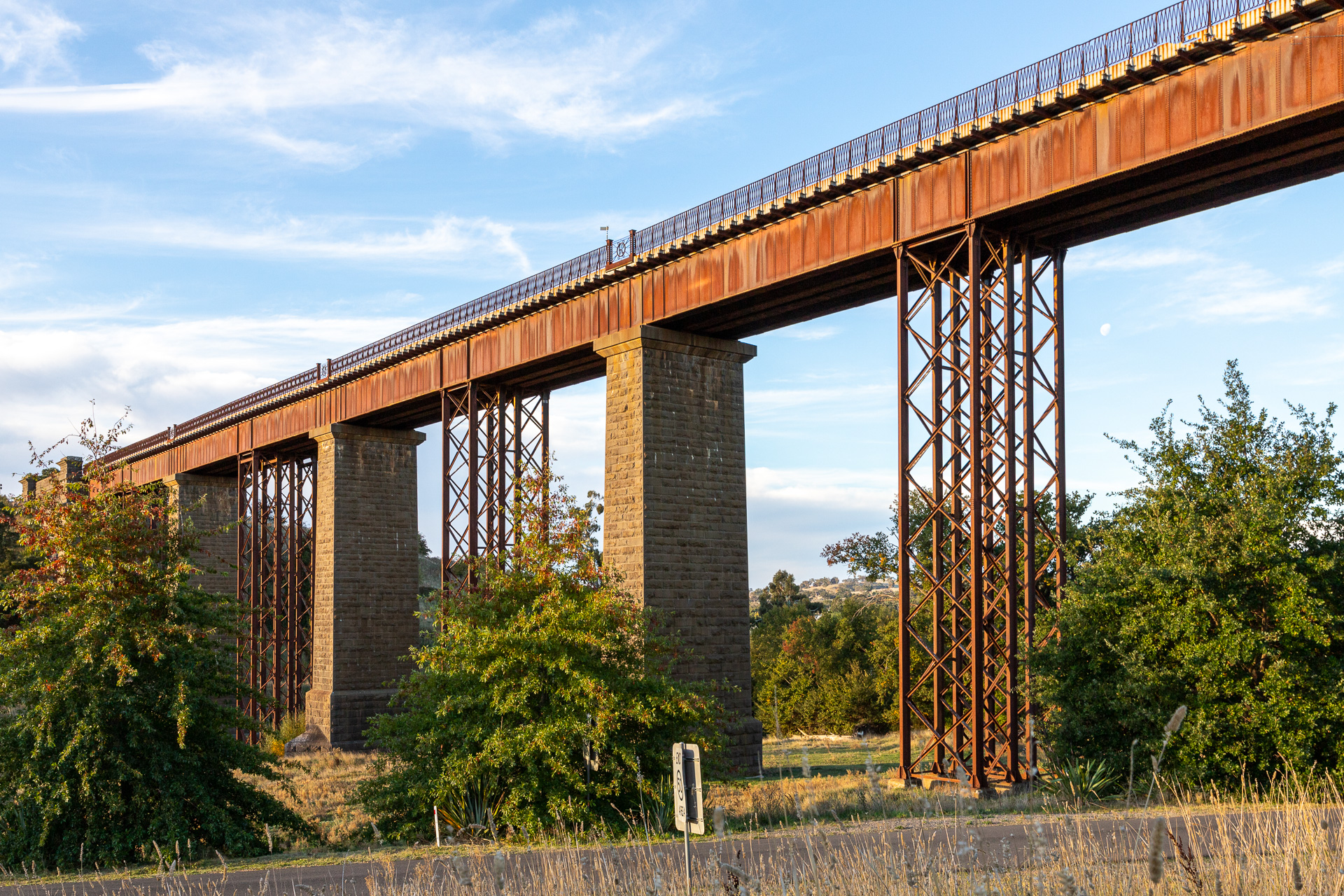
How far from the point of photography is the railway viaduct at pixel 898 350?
581 inches

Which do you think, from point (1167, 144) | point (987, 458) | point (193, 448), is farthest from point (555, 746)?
point (193, 448)

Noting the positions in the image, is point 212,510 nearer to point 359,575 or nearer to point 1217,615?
point 359,575

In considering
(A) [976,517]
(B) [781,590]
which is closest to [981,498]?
(A) [976,517]

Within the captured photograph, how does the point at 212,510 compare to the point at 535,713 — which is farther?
the point at 212,510

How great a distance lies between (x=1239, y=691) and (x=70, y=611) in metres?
14.6

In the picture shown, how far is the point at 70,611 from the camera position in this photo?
1423 cm

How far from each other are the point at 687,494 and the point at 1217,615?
10.5m

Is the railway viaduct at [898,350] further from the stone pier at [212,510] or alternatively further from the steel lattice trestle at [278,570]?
the stone pier at [212,510]

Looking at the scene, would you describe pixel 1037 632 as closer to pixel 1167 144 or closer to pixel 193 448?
pixel 1167 144

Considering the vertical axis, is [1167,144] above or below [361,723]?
above

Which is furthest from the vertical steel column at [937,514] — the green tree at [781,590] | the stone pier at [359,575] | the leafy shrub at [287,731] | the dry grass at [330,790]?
the green tree at [781,590]

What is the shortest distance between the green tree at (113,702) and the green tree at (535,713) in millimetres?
1953

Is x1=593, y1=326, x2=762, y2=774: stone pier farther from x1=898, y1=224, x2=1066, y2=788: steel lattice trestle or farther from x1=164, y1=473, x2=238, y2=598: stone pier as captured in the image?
x1=164, y1=473, x2=238, y2=598: stone pier

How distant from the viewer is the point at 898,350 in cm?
1792
